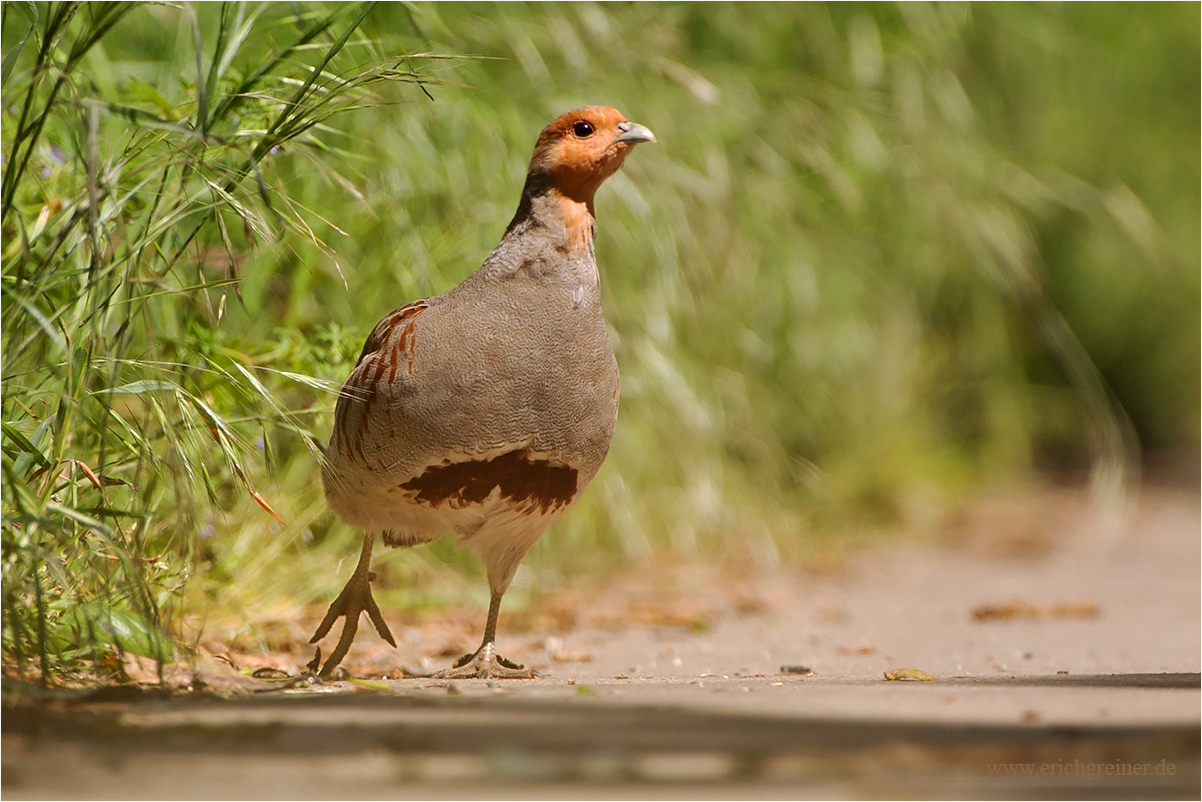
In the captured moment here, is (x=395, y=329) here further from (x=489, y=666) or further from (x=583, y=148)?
(x=489, y=666)

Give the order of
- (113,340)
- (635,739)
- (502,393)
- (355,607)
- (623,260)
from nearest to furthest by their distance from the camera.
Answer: (635,739), (113,340), (502,393), (355,607), (623,260)

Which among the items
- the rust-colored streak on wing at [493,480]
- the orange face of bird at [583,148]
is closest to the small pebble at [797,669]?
the rust-colored streak on wing at [493,480]

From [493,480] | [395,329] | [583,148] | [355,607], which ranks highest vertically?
[583,148]

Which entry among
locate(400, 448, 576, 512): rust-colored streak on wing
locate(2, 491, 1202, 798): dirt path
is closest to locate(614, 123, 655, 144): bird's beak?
locate(400, 448, 576, 512): rust-colored streak on wing

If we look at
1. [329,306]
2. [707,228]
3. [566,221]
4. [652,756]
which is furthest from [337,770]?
[707,228]

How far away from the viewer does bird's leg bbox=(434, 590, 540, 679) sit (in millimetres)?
3018

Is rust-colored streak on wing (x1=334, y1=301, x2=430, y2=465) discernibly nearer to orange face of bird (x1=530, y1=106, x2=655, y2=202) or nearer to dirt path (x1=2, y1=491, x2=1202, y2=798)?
orange face of bird (x1=530, y1=106, x2=655, y2=202)

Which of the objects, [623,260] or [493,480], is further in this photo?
[623,260]

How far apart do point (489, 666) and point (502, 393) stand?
31.4 inches

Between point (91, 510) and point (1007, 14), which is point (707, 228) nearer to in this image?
point (1007, 14)

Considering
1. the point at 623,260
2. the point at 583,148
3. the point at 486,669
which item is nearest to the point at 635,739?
the point at 486,669

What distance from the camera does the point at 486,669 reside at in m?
3.08

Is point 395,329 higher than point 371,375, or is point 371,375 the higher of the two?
point 395,329

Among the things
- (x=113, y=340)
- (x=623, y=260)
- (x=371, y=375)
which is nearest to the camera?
(x=113, y=340)
